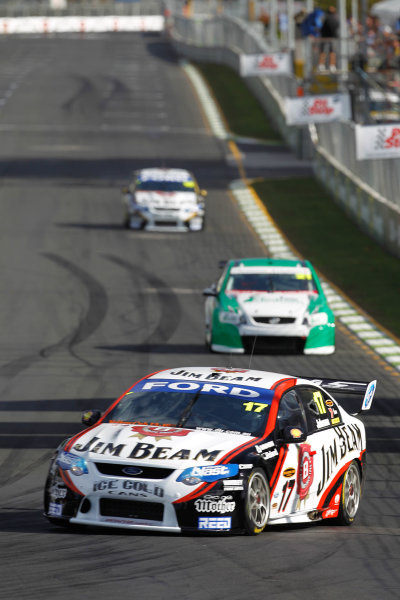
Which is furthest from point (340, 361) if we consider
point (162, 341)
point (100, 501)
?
point (100, 501)

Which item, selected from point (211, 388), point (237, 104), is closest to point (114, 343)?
point (211, 388)

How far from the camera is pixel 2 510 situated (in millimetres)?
11328

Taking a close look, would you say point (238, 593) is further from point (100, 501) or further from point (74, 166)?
point (74, 166)

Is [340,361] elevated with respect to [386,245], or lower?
elevated

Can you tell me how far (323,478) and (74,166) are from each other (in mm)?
39949

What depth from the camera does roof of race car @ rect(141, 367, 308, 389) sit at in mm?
11234

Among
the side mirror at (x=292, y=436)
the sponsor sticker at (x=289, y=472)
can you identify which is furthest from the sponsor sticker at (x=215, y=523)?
the side mirror at (x=292, y=436)

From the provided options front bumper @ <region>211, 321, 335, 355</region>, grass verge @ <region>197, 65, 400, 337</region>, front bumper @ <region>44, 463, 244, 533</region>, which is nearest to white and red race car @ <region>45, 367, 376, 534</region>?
front bumper @ <region>44, 463, 244, 533</region>

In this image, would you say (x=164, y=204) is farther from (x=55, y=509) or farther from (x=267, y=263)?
(x=55, y=509)

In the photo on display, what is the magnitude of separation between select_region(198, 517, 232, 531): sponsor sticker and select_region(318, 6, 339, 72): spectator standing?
35.5 meters

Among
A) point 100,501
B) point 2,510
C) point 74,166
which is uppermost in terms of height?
point 100,501

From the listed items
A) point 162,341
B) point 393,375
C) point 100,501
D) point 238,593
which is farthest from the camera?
point 162,341

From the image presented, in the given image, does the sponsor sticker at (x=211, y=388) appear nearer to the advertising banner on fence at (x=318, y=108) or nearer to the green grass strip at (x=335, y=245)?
the green grass strip at (x=335, y=245)

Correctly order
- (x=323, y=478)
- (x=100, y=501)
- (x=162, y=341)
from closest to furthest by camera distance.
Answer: (x=100, y=501)
(x=323, y=478)
(x=162, y=341)
